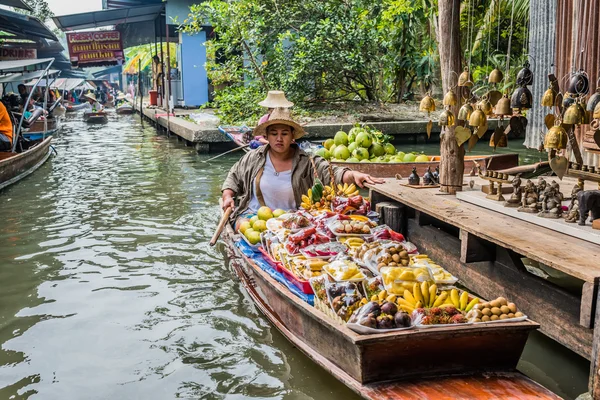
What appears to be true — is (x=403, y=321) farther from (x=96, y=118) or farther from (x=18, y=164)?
(x=96, y=118)

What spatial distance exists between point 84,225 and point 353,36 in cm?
1139

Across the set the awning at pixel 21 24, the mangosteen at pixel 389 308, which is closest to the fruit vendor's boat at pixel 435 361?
the mangosteen at pixel 389 308

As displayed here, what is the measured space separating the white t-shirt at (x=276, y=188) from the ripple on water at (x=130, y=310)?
0.90 meters

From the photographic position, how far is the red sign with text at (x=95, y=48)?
24.2 meters

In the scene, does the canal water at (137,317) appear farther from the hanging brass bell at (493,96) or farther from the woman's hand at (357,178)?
the hanging brass bell at (493,96)

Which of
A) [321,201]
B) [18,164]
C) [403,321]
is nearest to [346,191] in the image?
[321,201]

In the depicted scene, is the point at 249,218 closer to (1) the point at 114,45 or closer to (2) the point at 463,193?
(2) the point at 463,193

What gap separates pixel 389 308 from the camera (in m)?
3.46

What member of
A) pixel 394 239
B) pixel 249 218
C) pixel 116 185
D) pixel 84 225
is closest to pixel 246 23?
pixel 116 185

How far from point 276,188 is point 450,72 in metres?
1.94

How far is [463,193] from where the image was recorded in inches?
223

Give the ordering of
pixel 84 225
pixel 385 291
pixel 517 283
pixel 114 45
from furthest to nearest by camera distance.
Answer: pixel 114 45
pixel 84 225
pixel 517 283
pixel 385 291

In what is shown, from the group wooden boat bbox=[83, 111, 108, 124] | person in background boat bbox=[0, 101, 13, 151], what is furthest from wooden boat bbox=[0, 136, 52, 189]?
wooden boat bbox=[83, 111, 108, 124]

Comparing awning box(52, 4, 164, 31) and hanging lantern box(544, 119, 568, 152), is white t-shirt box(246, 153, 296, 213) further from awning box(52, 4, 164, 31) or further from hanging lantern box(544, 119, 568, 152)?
awning box(52, 4, 164, 31)
